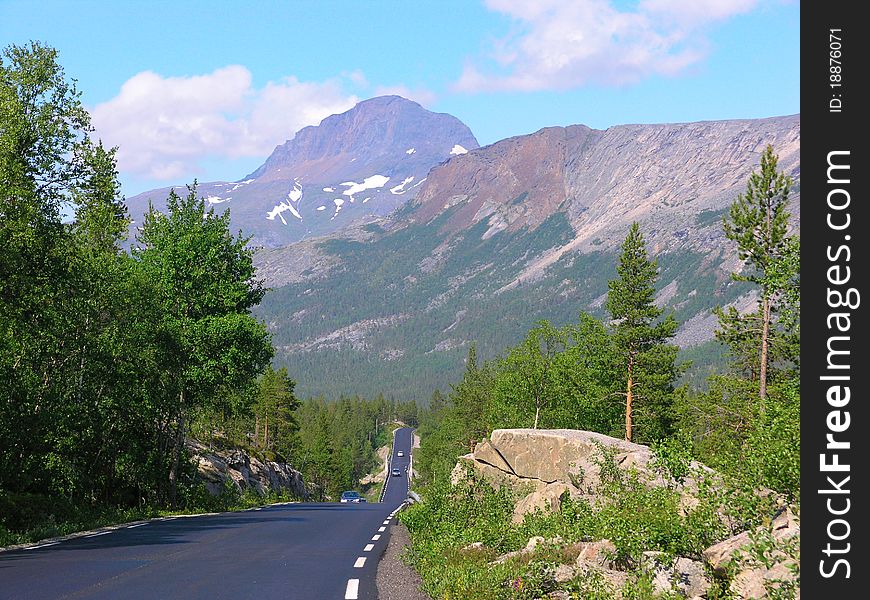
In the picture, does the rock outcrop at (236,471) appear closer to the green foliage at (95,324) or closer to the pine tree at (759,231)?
the green foliage at (95,324)

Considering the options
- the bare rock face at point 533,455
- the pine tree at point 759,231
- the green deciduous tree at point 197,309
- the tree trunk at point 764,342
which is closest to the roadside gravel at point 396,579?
the bare rock face at point 533,455

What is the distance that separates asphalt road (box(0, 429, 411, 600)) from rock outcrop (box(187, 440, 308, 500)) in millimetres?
18817

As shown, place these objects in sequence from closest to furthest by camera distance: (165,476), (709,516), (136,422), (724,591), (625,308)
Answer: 1. (724,591)
2. (709,516)
3. (136,422)
4. (165,476)
5. (625,308)

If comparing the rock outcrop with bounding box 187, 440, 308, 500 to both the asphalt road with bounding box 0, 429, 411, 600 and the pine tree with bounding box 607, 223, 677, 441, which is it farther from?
the pine tree with bounding box 607, 223, 677, 441

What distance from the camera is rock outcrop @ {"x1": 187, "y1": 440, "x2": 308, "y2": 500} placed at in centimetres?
4338

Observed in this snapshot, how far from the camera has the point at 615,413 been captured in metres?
57.6

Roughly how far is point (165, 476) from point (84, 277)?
1108 cm

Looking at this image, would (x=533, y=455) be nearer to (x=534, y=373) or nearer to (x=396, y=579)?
(x=396, y=579)

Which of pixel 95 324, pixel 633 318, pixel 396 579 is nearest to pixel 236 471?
pixel 95 324

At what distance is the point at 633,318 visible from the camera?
5456 cm

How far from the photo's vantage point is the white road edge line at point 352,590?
11.7 meters

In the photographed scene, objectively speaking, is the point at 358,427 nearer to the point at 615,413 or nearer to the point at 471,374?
the point at 471,374

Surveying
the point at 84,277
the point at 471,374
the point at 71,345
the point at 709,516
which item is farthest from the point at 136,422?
the point at 471,374

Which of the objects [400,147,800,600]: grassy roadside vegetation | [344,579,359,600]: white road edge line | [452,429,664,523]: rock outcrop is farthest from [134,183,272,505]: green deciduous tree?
[344,579,359,600]: white road edge line
